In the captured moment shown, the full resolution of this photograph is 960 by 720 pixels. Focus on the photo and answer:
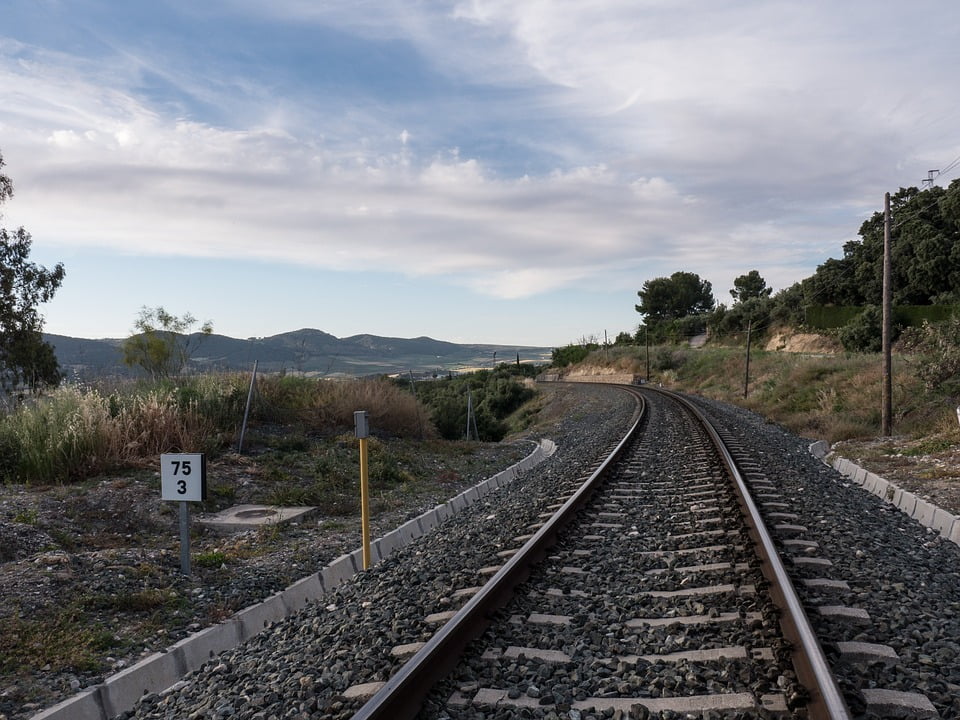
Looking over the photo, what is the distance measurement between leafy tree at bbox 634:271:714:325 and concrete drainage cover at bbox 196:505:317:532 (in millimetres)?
98290

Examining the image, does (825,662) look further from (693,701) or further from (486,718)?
(486,718)

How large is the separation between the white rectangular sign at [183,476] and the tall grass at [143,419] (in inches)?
161

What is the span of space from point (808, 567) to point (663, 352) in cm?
6809

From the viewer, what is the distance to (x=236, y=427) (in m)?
13.0

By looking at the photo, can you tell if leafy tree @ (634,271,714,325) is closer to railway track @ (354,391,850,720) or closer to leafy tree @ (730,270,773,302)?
leafy tree @ (730,270,773,302)

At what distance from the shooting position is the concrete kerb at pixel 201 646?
171 inches

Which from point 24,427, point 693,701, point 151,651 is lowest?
point 151,651

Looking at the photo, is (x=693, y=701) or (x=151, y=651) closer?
(x=693, y=701)

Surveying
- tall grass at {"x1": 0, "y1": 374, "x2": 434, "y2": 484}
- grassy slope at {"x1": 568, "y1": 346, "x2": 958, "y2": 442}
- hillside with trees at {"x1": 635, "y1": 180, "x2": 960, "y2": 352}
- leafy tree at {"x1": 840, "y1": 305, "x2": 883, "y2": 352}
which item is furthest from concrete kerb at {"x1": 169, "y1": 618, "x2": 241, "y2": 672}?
leafy tree at {"x1": 840, "y1": 305, "x2": 883, "y2": 352}

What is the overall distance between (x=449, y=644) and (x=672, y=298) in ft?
344

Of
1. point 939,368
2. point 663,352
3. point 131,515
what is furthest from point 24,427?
point 663,352

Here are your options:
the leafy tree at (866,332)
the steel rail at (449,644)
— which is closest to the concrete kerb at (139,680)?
the steel rail at (449,644)

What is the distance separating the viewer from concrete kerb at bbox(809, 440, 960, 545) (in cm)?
814

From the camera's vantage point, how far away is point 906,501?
9711mm
